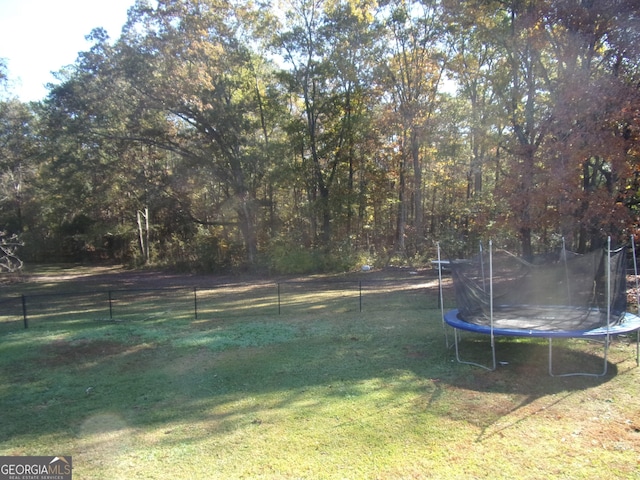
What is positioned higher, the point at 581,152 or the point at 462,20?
the point at 462,20

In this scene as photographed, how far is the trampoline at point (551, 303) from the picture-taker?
19.0ft

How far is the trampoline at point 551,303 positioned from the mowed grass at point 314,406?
21.3 inches

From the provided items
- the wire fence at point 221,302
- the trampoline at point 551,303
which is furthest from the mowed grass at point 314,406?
the wire fence at point 221,302

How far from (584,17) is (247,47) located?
1457 centimetres

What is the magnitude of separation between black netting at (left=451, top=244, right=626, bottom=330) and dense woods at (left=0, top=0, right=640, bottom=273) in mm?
3201

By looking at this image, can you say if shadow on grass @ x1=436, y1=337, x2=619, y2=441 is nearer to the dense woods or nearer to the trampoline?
the trampoline

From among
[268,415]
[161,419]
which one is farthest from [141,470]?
[268,415]

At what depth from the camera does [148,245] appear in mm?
29469

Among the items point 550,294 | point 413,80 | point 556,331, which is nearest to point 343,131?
point 413,80

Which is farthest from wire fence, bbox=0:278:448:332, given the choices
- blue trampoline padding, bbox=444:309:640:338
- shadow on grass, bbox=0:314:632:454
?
blue trampoline padding, bbox=444:309:640:338

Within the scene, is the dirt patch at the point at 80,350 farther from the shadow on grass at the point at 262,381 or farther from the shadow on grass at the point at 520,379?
the shadow on grass at the point at 520,379

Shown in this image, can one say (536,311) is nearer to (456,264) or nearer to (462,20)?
(456,264)

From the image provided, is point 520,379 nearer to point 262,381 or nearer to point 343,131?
point 262,381

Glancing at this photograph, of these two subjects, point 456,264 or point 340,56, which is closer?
point 456,264
